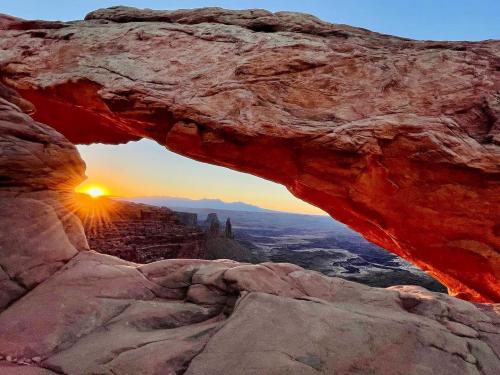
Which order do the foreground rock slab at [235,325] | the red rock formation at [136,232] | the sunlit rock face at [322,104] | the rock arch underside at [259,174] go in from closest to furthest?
the foreground rock slab at [235,325] → the rock arch underside at [259,174] → the sunlit rock face at [322,104] → the red rock formation at [136,232]

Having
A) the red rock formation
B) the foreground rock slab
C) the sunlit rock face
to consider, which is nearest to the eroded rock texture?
the foreground rock slab

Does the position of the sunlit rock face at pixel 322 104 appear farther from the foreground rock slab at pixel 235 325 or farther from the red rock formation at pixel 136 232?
the red rock formation at pixel 136 232

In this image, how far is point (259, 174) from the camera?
14.2m

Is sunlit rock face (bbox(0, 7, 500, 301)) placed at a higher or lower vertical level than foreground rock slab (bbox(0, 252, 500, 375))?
higher

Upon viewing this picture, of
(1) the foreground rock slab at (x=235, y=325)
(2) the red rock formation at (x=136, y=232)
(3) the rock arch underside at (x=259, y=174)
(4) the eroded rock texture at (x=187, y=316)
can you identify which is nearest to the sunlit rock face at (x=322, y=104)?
(3) the rock arch underside at (x=259, y=174)

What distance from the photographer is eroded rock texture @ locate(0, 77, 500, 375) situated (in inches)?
212

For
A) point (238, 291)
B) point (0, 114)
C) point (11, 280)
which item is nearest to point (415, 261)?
point (238, 291)

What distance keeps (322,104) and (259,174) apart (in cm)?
396

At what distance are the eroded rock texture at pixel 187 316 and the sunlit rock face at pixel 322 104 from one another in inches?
150

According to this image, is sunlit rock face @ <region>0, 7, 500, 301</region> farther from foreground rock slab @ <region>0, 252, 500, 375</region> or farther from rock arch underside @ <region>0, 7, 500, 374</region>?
foreground rock slab @ <region>0, 252, 500, 375</region>

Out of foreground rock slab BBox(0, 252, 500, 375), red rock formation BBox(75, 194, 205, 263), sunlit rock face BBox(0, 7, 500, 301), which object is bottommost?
red rock formation BBox(75, 194, 205, 263)

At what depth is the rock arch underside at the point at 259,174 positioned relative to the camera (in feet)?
19.4

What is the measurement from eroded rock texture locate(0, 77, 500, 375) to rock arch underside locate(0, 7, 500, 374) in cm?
4

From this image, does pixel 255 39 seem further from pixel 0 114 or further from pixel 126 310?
pixel 126 310
